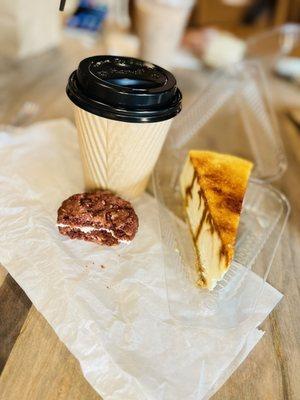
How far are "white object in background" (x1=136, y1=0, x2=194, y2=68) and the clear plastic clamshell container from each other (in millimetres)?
215

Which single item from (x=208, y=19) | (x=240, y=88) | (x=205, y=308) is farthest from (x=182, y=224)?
(x=208, y=19)

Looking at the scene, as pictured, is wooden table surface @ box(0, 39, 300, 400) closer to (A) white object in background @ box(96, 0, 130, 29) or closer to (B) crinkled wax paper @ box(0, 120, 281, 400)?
(B) crinkled wax paper @ box(0, 120, 281, 400)

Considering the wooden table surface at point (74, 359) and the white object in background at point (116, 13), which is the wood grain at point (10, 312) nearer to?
the wooden table surface at point (74, 359)

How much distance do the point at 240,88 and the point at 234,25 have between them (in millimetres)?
1196

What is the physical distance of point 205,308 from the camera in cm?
68

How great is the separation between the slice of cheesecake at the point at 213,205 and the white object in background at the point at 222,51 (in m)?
0.87

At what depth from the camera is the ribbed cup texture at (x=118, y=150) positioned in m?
0.74

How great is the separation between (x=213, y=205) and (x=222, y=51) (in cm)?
104

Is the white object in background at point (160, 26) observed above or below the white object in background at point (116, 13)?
above

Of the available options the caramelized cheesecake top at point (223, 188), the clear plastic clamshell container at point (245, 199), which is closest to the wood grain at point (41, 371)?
the clear plastic clamshell container at point (245, 199)

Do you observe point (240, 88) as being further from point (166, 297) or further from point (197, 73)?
point (166, 297)

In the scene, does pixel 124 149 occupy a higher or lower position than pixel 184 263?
higher

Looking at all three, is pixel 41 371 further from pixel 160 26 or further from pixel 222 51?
pixel 222 51

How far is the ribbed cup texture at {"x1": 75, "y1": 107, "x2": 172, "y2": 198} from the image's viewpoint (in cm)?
74
